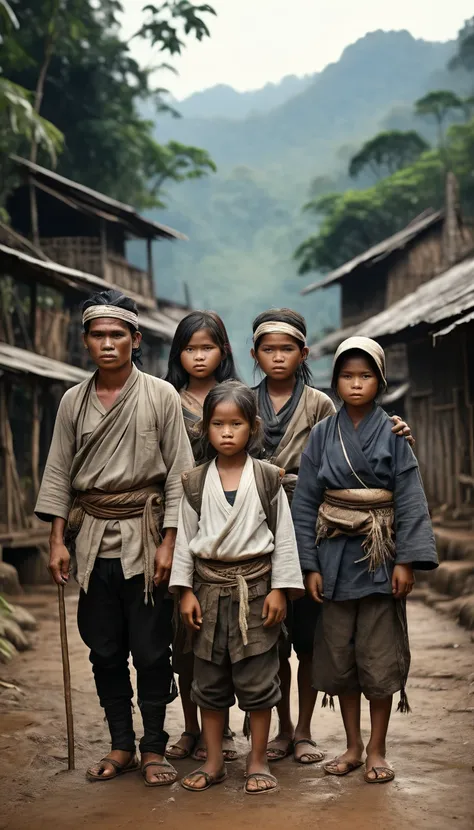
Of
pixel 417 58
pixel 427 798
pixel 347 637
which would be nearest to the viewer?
pixel 427 798

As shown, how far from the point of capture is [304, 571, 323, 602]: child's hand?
12.6ft

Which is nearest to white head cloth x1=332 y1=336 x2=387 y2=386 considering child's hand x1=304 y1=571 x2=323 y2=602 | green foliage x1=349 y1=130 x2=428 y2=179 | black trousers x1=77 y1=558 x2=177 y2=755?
child's hand x1=304 y1=571 x2=323 y2=602

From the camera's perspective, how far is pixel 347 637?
3809 millimetres

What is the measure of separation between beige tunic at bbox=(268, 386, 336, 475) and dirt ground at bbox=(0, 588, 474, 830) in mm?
1348

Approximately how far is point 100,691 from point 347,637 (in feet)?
3.69

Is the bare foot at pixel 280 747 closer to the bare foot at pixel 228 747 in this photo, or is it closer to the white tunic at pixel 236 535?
the bare foot at pixel 228 747

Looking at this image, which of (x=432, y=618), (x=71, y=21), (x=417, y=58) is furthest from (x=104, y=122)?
(x=417, y=58)

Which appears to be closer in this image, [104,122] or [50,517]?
[50,517]

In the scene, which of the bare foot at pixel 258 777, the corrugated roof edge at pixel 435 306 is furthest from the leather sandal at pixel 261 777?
the corrugated roof edge at pixel 435 306

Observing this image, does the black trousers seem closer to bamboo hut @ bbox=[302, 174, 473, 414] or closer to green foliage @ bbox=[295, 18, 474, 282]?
bamboo hut @ bbox=[302, 174, 473, 414]

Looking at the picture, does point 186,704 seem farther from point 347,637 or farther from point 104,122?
point 104,122

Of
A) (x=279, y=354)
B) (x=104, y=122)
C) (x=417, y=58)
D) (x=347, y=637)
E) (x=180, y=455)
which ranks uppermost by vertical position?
(x=417, y=58)

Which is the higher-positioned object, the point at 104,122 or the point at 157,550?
the point at 104,122

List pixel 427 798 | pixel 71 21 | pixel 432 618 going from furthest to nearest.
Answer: pixel 71 21, pixel 432 618, pixel 427 798
